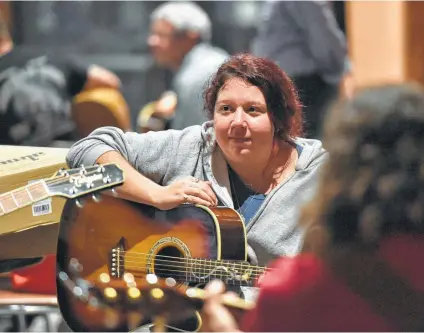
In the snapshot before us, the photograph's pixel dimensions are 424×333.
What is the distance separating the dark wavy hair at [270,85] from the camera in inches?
123

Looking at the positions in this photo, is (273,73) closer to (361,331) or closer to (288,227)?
(288,227)

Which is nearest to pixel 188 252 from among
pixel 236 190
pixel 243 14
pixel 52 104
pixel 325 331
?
pixel 236 190

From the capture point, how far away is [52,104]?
441 cm

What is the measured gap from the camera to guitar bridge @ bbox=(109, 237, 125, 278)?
10.4 feet

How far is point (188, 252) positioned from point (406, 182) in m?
1.00

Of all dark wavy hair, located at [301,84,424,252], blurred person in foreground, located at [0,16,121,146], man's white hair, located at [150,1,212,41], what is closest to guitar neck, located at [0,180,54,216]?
blurred person in foreground, located at [0,16,121,146]

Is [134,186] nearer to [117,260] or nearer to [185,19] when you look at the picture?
[117,260]

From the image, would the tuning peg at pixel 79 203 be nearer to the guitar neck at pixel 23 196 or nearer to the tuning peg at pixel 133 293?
the guitar neck at pixel 23 196

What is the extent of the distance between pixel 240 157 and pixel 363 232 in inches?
39.0

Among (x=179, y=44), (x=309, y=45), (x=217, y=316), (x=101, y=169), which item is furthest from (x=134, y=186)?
(x=309, y=45)

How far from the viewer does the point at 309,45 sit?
478cm

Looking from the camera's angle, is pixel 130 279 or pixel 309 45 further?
pixel 309 45

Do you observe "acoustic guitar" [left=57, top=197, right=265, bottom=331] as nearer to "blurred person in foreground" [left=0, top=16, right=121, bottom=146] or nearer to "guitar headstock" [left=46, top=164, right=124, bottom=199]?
"guitar headstock" [left=46, top=164, right=124, bottom=199]

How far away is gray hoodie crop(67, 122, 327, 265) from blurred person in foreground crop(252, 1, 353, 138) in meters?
1.49
